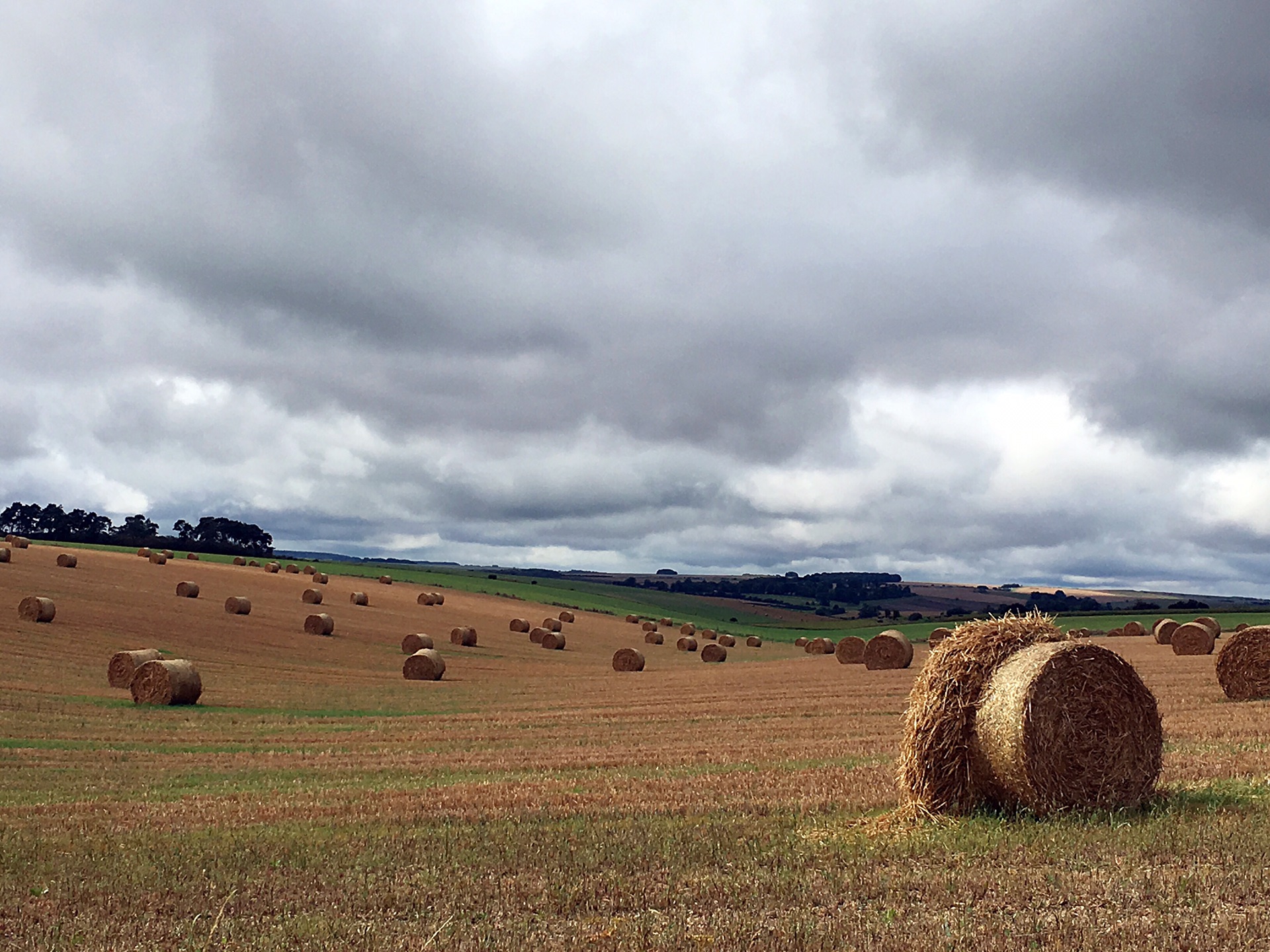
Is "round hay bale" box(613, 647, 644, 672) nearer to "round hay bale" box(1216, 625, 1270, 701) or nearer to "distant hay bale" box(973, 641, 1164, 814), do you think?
"round hay bale" box(1216, 625, 1270, 701)

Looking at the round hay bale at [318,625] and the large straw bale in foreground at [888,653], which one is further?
the round hay bale at [318,625]

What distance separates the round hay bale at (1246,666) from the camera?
21750 mm

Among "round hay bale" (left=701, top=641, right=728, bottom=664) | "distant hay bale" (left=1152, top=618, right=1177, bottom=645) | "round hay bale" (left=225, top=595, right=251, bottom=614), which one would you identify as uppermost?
"distant hay bale" (left=1152, top=618, right=1177, bottom=645)

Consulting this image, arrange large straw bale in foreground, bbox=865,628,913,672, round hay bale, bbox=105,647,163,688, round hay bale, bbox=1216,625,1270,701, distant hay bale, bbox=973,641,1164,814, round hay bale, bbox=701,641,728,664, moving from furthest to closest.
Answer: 1. round hay bale, bbox=701,641,728,664
2. large straw bale in foreground, bbox=865,628,913,672
3. round hay bale, bbox=105,647,163,688
4. round hay bale, bbox=1216,625,1270,701
5. distant hay bale, bbox=973,641,1164,814

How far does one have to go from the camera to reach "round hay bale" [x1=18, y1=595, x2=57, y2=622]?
37719 millimetres

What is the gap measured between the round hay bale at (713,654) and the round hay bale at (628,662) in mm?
11596

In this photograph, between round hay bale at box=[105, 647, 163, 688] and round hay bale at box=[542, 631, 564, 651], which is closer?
round hay bale at box=[105, 647, 163, 688]

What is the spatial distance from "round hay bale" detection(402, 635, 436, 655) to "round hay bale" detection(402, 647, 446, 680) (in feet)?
25.5

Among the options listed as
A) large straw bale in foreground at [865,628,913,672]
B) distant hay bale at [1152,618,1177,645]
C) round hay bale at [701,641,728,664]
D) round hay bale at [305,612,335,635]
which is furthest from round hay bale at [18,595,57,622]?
distant hay bale at [1152,618,1177,645]

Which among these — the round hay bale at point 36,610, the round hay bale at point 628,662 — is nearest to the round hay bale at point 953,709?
the round hay bale at point 628,662

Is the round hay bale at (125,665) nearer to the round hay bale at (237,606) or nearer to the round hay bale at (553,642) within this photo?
the round hay bale at (237,606)

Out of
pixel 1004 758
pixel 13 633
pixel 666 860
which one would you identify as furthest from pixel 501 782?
pixel 13 633

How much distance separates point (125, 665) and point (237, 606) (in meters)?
21.2

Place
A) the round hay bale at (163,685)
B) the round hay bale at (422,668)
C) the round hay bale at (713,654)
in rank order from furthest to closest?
the round hay bale at (713,654) → the round hay bale at (422,668) → the round hay bale at (163,685)
